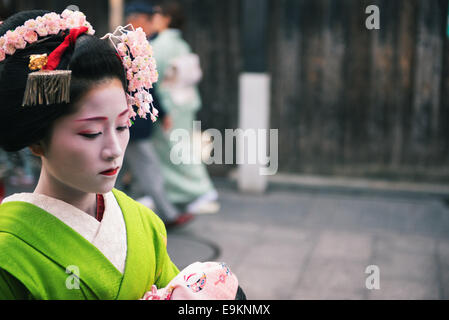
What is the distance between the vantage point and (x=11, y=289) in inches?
59.7

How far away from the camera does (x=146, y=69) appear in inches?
70.1

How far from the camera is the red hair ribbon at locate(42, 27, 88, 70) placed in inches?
60.4

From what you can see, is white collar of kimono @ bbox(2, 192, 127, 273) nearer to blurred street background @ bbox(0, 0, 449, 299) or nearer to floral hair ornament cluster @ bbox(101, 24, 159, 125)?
floral hair ornament cluster @ bbox(101, 24, 159, 125)

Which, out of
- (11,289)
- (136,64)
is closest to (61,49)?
(136,64)

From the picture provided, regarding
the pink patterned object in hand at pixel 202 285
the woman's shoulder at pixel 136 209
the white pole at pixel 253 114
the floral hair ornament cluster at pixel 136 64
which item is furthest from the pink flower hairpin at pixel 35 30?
the white pole at pixel 253 114

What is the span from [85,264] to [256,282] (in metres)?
2.96

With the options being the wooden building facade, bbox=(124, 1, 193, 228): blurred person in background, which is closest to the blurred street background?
the wooden building facade

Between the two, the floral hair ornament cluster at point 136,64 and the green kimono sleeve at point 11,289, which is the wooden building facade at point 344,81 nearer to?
the floral hair ornament cluster at point 136,64

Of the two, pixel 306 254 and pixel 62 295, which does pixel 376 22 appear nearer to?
pixel 306 254

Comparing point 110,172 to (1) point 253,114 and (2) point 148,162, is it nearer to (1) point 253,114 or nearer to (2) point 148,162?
(2) point 148,162

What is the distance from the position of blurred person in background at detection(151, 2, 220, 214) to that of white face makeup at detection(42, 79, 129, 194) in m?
3.90

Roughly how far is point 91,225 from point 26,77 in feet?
1.56

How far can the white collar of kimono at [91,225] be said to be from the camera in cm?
167

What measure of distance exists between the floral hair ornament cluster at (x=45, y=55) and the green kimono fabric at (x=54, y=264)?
353mm
